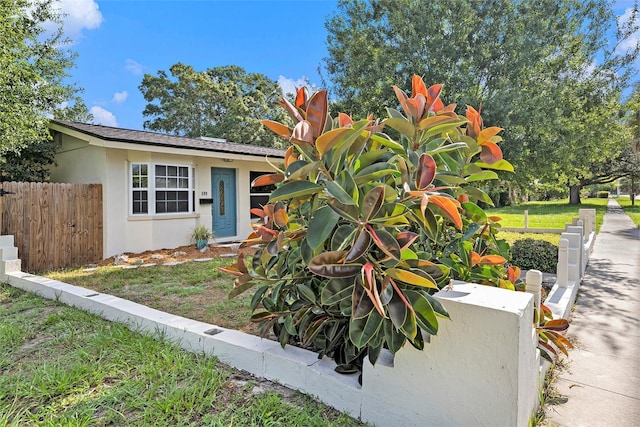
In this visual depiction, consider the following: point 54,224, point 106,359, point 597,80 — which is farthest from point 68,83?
point 597,80

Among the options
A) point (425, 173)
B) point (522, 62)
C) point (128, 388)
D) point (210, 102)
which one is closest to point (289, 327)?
point (128, 388)

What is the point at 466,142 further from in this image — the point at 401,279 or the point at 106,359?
the point at 106,359

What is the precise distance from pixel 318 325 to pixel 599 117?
857cm

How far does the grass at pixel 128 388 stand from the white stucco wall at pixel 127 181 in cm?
532

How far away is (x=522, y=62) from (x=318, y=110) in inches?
285

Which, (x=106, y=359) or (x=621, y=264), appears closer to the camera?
(x=106, y=359)

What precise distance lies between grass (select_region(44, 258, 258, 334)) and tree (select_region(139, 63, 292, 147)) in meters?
19.9

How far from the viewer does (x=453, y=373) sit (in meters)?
1.89

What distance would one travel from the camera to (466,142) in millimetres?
2385

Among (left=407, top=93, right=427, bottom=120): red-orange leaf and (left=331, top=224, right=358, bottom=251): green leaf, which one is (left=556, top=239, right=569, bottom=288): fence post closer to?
(left=407, top=93, right=427, bottom=120): red-orange leaf

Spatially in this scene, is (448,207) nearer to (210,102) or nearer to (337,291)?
(337,291)

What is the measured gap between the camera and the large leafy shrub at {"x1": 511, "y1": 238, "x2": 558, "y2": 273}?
6625mm

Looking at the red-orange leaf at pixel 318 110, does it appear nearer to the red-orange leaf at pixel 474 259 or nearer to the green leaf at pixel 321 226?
the green leaf at pixel 321 226

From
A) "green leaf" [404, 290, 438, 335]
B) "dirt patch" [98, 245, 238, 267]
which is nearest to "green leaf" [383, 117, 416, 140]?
"green leaf" [404, 290, 438, 335]
